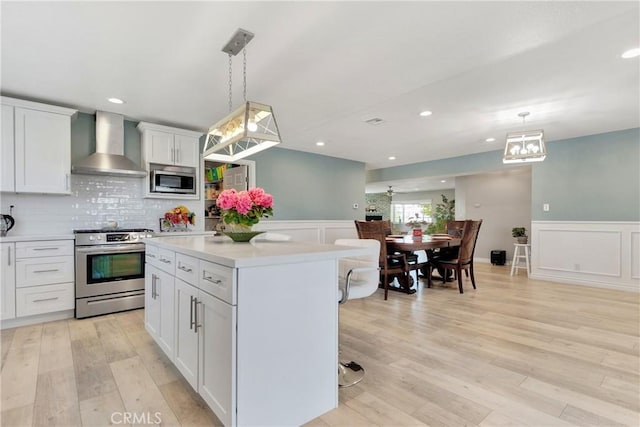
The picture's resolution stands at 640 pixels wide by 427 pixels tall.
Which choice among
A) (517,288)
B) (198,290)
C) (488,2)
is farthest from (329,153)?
(198,290)

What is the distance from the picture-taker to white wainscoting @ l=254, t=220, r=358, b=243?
559 cm

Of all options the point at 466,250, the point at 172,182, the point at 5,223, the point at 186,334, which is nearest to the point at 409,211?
the point at 466,250

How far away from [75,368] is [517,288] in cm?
532

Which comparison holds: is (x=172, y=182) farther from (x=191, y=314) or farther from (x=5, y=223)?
(x=191, y=314)

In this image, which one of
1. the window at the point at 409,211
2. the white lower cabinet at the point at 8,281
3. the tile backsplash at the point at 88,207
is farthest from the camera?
the window at the point at 409,211

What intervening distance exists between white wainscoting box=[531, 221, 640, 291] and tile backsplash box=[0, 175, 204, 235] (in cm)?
598

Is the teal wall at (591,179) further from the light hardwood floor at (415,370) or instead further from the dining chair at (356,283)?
the dining chair at (356,283)

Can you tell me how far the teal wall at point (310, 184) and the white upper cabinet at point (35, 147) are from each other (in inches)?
101

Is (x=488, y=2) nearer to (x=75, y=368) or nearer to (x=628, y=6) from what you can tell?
(x=628, y=6)

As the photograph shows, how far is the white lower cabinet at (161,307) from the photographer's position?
2.00 m

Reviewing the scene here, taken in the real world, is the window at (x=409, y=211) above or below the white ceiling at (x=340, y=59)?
below

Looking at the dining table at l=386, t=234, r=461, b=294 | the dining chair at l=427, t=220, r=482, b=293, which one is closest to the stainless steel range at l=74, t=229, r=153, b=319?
the dining table at l=386, t=234, r=461, b=294

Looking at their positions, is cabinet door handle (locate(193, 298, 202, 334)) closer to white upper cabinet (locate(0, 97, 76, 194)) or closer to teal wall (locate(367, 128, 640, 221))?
white upper cabinet (locate(0, 97, 76, 194))

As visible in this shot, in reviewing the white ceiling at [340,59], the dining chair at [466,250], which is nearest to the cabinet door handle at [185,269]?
the white ceiling at [340,59]
